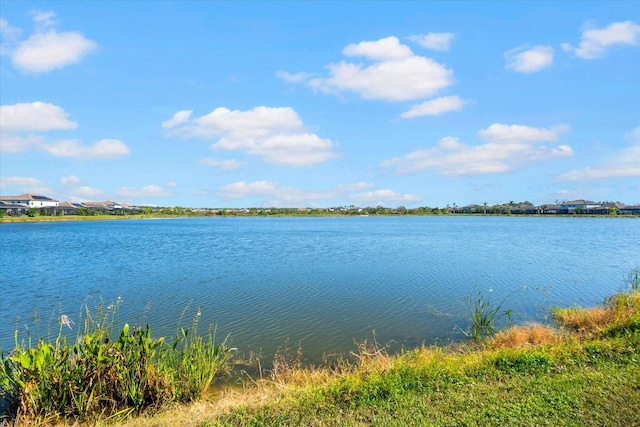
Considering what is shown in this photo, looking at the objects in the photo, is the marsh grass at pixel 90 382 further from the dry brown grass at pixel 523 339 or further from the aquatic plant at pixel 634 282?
the aquatic plant at pixel 634 282

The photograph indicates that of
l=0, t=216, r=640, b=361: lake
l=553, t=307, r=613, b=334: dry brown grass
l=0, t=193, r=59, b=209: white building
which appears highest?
l=0, t=193, r=59, b=209: white building

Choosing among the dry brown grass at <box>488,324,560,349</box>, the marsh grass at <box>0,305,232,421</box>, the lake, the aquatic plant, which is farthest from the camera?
the aquatic plant

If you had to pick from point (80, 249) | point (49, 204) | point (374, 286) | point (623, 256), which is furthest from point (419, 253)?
point (49, 204)

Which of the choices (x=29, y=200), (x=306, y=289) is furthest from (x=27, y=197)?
(x=306, y=289)

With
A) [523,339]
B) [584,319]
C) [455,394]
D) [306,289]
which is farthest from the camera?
[306,289]

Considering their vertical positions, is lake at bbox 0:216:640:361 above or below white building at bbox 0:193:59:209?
below

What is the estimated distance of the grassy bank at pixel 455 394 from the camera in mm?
4859

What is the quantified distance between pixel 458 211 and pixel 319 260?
532 ft

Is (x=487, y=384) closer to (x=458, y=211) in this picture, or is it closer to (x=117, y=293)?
(x=117, y=293)

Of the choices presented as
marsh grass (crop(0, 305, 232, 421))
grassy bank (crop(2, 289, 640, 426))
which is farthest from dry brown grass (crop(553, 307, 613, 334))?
marsh grass (crop(0, 305, 232, 421))

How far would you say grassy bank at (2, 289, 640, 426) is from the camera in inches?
191

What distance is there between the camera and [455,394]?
17.9 feet

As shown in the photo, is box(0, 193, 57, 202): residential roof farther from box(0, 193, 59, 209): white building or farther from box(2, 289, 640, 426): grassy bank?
box(2, 289, 640, 426): grassy bank

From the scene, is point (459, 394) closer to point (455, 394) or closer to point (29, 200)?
point (455, 394)
